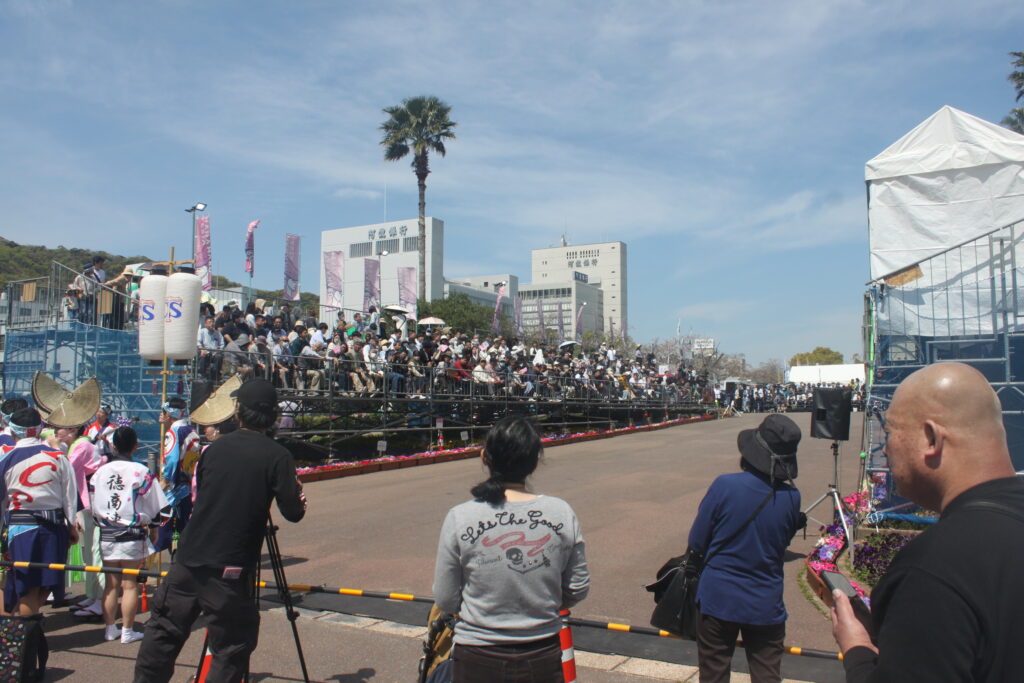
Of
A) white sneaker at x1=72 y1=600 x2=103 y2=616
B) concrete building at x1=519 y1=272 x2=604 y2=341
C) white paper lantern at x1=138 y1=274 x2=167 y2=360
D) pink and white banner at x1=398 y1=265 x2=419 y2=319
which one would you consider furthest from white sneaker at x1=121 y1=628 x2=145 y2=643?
concrete building at x1=519 y1=272 x2=604 y2=341

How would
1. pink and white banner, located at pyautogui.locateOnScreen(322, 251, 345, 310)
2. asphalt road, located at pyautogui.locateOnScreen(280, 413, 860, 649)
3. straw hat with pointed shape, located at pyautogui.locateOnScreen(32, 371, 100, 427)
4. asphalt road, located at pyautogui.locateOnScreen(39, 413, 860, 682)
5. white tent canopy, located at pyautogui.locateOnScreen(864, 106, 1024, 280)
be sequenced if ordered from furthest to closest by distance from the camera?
pink and white banner, located at pyautogui.locateOnScreen(322, 251, 345, 310) < white tent canopy, located at pyautogui.locateOnScreen(864, 106, 1024, 280) < asphalt road, located at pyautogui.locateOnScreen(280, 413, 860, 649) < straw hat with pointed shape, located at pyautogui.locateOnScreen(32, 371, 100, 427) < asphalt road, located at pyautogui.locateOnScreen(39, 413, 860, 682)

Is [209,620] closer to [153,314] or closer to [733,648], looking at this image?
[733,648]

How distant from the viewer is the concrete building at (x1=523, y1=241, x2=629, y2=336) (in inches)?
5979

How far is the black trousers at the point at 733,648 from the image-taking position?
375 cm

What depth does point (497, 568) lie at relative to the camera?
2.81 metres

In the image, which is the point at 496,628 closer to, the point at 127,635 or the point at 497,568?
the point at 497,568

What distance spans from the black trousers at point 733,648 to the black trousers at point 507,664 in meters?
1.30

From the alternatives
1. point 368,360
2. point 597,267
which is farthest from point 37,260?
point 597,267

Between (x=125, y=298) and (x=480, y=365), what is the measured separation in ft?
34.5

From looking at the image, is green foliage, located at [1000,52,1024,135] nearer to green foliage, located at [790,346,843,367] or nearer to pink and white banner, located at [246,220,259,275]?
pink and white banner, located at [246,220,259,275]

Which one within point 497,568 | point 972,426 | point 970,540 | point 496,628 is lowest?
point 496,628

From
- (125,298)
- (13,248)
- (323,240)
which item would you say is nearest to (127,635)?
(125,298)

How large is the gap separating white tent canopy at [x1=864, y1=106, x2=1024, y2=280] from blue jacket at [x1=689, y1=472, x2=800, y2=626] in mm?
8116

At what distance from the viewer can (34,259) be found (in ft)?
191
